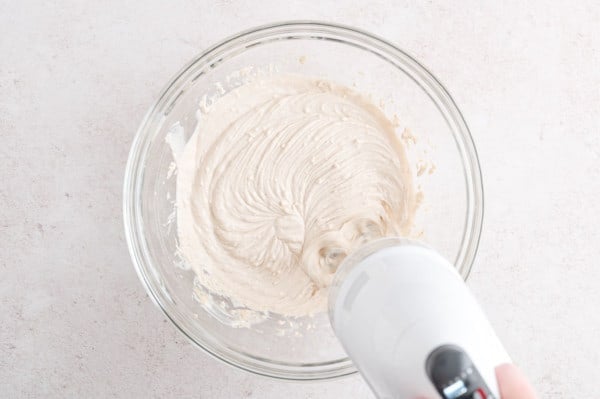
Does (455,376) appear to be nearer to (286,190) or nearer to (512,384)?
(512,384)

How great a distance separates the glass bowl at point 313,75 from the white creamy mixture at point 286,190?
0.03 m

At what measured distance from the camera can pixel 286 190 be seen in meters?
1.06

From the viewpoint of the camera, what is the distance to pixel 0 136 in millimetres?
1151

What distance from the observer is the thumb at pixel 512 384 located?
0.62m

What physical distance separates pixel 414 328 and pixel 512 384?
0.12 metres

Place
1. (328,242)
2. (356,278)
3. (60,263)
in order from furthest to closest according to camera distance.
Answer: (60,263), (328,242), (356,278)

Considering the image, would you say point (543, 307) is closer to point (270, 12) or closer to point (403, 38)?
point (403, 38)

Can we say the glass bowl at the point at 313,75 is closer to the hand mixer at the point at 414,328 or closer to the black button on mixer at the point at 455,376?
the hand mixer at the point at 414,328

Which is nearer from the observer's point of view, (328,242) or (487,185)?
(328,242)

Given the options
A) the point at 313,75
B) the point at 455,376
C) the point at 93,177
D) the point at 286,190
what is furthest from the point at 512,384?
the point at 93,177

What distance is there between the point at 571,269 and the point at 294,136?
26.1 inches

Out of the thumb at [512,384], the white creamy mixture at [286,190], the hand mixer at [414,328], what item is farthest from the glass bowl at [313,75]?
the thumb at [512,384]

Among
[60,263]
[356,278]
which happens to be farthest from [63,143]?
[356,278]

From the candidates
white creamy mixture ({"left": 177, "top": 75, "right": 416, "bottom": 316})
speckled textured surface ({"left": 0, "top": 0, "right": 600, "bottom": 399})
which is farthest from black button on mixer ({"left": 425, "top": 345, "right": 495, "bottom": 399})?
speckled textured surface ({"left": 0, "top": 0, "right": 600, "bottom": 399})
